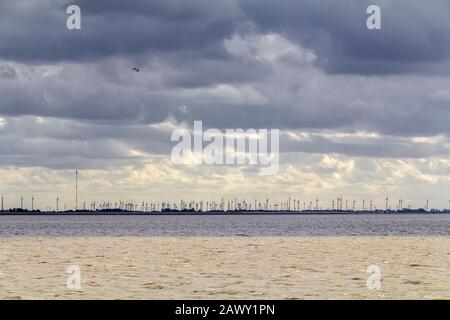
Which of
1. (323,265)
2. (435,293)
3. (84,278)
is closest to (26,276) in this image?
(84,278)

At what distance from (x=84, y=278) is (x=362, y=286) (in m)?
24.2

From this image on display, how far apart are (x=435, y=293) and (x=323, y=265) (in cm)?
2586
